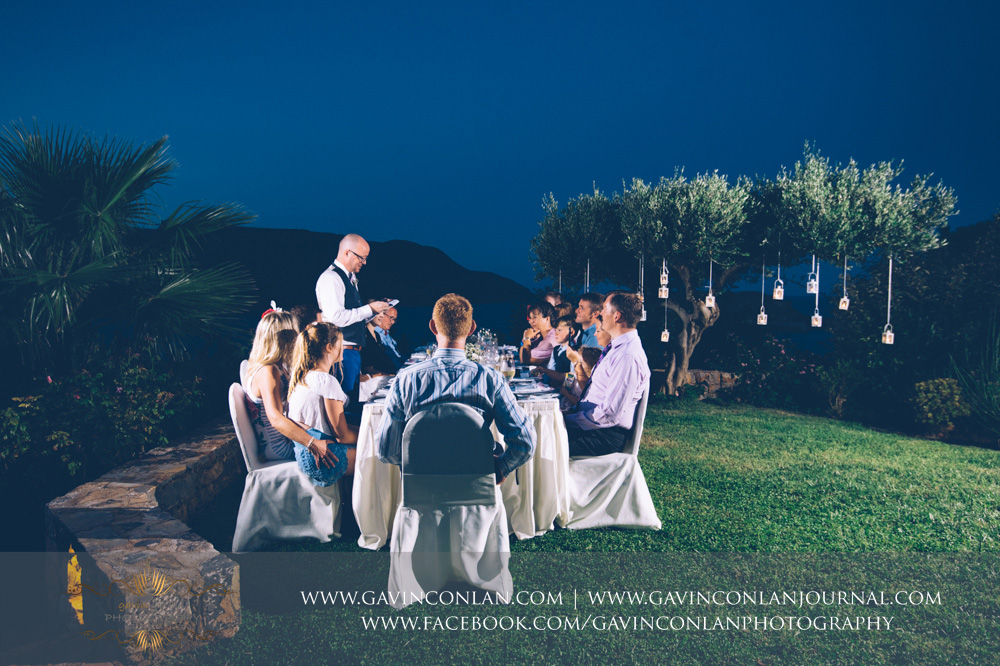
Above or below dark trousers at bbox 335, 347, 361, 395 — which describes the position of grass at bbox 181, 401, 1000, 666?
below

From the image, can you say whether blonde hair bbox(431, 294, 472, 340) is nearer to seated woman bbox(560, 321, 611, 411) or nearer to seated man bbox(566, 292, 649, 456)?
seated man bbox(566, 292, 649, 456)

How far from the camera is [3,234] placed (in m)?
3.64

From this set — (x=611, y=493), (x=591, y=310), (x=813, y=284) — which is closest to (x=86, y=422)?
(x=611, y=493)

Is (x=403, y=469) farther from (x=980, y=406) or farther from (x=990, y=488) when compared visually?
(x=980, y=406)

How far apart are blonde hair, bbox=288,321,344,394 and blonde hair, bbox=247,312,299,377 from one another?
0.09m

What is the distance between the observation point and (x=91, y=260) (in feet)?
13.0

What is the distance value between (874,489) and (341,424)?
432cm

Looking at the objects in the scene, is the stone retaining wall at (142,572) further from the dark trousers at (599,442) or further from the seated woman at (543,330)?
the seated woman at (543,330)

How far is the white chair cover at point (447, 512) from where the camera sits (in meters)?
2.31

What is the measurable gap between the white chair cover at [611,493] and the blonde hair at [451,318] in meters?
1.50

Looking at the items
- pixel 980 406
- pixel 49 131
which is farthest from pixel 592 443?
pixel 980 406

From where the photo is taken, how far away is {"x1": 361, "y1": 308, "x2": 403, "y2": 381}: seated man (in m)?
5.39

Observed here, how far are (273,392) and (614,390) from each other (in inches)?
81.3

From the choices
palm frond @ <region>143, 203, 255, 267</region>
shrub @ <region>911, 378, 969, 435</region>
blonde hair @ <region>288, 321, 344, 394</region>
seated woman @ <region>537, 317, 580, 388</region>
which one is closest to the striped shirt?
blonde hair @ <region>288, 321, 344, 394</region>
